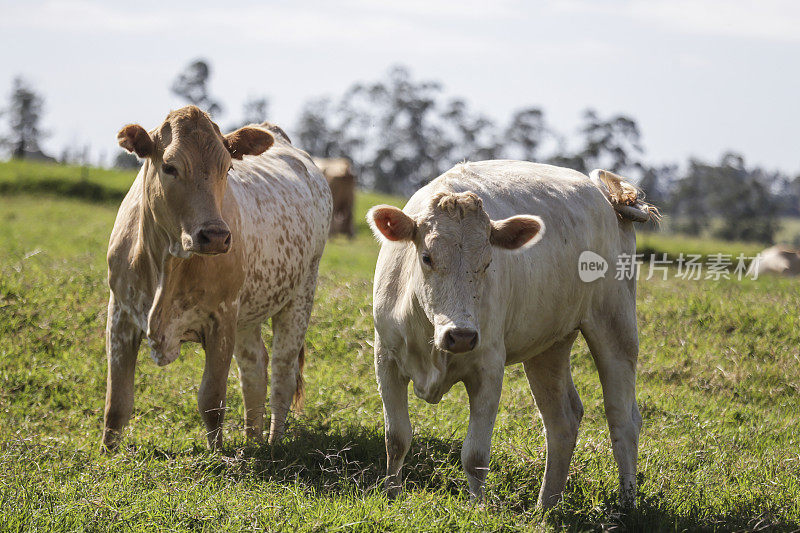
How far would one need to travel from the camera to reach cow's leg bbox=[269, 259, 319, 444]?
7992mm

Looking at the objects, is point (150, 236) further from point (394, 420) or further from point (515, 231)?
point (515, 231)

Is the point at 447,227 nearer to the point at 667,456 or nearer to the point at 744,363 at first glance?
the point at 667,456

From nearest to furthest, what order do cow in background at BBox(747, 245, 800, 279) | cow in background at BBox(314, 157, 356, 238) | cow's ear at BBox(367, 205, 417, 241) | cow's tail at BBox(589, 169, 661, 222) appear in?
cow's ear at BBox(367, 205, 417, 241)
cow's tail at BBox(589, 169, 661, 222)
cow in background at BBox(747, 245, 800, 279)
cow in background at BBox(314, 157, 356, 238)

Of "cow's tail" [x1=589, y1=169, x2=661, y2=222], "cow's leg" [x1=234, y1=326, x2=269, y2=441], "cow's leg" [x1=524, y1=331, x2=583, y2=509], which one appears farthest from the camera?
"cow's leg" [x1=234, y1=326, x2=269, y2=441]

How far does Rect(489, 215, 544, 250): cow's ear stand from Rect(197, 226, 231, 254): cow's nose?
5.59 ft

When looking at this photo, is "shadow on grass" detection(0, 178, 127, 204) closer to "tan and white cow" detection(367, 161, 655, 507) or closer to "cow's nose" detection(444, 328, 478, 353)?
"tan and white cow" detection(367, 161, 655, 507)

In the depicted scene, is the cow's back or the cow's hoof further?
the cow's back

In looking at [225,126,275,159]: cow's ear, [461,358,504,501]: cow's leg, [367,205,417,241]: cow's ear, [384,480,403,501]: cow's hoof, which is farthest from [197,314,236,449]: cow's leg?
[461,358,504,501]: cow's leg

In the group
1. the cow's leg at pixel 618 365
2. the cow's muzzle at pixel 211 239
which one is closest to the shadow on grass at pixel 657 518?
the cow's leg at pixel 618 365

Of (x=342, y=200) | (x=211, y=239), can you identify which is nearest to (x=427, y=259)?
(x=211, y=239)

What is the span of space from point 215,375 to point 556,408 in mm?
2525

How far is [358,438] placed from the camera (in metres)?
6.98

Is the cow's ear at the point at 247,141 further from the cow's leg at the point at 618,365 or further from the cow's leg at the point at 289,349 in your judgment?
the cow's leg at the point at 618,365

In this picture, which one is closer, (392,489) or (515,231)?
(515,231)
